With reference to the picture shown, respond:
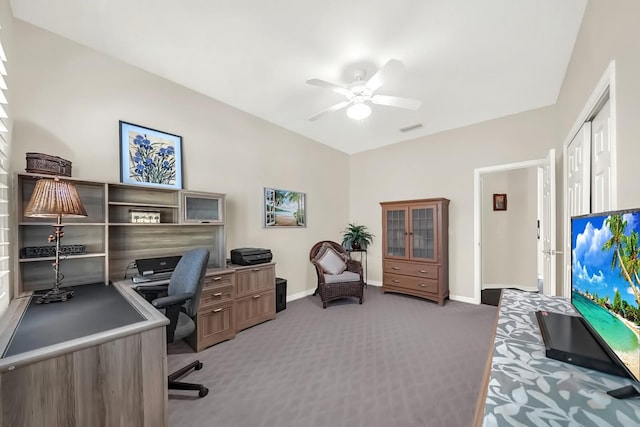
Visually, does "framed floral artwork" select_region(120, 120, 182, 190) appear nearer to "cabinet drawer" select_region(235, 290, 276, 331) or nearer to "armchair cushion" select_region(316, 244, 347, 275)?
"cabinet drawer" select_region(235, 290, 276, 331)

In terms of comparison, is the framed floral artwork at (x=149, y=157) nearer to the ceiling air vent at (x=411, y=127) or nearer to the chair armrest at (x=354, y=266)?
the chair armrest at (x=354, y=266)

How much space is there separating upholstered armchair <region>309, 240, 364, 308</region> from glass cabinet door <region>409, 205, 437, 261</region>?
989 millimetres

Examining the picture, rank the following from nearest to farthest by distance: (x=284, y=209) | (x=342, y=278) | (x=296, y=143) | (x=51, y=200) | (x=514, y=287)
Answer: (x=51, y=200), (x=342, y=278), (x=284, y=209), (x=296, y=143), (x=514, y=287)

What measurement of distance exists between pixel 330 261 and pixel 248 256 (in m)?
1.47

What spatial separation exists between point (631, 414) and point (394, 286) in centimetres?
369

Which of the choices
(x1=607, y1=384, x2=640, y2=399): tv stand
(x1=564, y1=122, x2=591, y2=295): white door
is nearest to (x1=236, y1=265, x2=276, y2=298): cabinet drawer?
(x1=607, y1=384, x2=640, y2=399): tv stand

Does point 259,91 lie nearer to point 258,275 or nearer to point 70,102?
point 70,102

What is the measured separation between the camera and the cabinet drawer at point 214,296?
246cm

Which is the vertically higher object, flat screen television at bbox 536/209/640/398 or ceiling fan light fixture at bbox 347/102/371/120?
ceiling fan light fixture at bbox 347/102/371/120

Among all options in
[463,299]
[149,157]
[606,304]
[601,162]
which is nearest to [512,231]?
[463,299]

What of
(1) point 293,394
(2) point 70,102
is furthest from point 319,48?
(1) point 293,394

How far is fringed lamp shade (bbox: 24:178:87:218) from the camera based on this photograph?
58.7 inches

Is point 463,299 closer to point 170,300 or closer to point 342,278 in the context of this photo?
point 342,278

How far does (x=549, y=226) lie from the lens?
2615 millimetres
